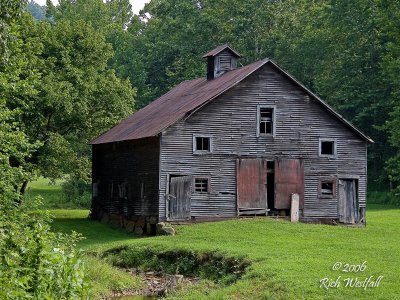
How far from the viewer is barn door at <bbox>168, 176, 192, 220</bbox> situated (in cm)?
3547

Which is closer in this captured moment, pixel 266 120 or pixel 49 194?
pixel 266 120

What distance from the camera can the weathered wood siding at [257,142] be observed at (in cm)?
3600

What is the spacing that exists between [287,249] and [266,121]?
13.0m

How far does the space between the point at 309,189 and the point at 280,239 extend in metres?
9.25

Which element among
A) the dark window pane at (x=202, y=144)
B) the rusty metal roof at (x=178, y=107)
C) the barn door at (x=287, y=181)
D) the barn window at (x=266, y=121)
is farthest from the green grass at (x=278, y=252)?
the rusty metal roof at (x=178, y=107)

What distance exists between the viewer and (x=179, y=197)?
3569 cm

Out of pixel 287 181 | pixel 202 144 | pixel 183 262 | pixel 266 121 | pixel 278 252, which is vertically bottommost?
Answer: pixel 183 262

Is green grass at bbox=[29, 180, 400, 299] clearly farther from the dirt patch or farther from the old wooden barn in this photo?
the old wooden barn

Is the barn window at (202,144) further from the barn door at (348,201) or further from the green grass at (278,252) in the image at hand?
the barn door at (348,201)

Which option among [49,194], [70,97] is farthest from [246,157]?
[49,194]

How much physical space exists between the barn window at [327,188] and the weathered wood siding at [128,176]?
27.7ft

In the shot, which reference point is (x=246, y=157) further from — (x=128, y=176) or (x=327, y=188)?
(x=128, y=176)

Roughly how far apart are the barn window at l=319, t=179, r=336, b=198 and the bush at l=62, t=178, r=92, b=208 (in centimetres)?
2266

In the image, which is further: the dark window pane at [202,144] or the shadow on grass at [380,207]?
the shadow on grass at [380,207]
